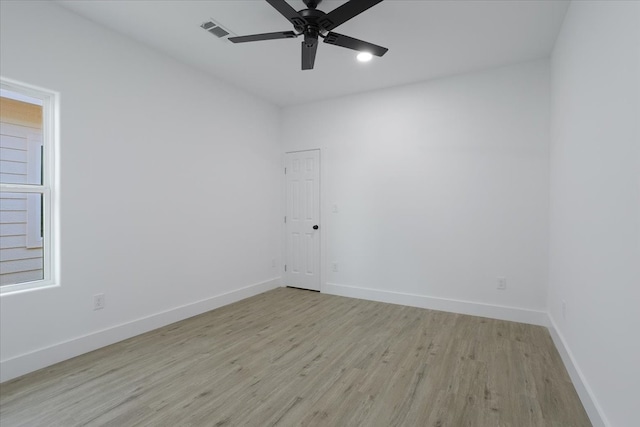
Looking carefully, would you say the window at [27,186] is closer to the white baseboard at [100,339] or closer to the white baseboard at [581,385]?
the white baseboard at [100,339]

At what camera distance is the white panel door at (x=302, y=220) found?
4.87 metres

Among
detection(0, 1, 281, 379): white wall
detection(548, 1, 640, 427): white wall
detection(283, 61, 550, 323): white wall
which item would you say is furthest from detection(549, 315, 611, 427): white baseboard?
detection(0, 1, 281, 379): white wall

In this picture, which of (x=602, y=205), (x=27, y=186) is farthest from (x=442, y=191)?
(x=27, y=186)

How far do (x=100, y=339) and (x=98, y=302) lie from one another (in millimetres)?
341

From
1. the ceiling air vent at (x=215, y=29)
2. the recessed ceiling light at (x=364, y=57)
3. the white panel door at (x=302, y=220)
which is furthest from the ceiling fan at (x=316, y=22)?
the white panel door at (x=302, y=220)

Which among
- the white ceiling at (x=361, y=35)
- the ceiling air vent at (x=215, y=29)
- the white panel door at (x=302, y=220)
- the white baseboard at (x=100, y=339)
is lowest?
the white baseboard at (x=100, y=339)

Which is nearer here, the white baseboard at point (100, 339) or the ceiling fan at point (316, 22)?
the ceiling fan at point (316, 22)

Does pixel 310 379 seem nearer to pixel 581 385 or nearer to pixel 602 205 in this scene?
pixel 581 385

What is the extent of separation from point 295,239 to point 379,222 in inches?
57.6

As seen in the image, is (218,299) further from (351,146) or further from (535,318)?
(535,318)

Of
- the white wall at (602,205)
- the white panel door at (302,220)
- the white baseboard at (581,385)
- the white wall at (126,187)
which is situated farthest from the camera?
the white panel door at (302,220)

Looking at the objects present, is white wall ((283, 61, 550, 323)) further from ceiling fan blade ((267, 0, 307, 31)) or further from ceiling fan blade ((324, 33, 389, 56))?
ceiling fan blade ((267, 0, 307, 31))

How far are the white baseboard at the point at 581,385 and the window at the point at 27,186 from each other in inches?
155

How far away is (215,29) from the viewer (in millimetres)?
2873
